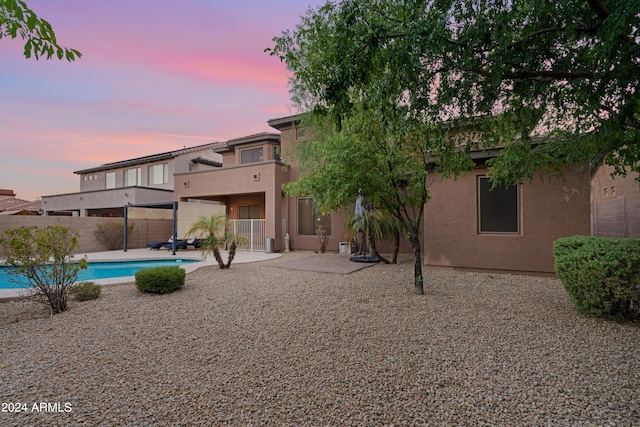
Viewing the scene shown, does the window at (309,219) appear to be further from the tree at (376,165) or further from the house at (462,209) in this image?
the tree at (376,165)

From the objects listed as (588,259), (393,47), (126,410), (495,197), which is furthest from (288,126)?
(126,410)

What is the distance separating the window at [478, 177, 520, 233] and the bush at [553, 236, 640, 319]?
147 inches

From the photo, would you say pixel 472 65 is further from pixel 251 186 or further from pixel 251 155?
pixel 251 155

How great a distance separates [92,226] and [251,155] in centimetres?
928

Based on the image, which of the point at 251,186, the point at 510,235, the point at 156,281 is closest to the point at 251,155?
the point at 251,186

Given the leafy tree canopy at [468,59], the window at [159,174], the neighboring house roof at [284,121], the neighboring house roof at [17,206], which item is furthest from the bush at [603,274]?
the neighboring house roof at [17,206]

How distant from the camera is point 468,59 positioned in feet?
12.3

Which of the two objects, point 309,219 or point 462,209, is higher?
point 462,209

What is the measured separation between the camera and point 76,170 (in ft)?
92.3

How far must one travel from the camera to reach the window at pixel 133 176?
974 inches

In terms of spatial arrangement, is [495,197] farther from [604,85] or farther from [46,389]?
[46,389]

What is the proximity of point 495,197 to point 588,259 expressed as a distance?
14.7 feet

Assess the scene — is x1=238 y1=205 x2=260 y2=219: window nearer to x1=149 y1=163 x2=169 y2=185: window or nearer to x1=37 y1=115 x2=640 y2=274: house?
x1=37 y1=115 x2=640 y2=274: house

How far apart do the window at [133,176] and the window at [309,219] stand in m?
15.7
